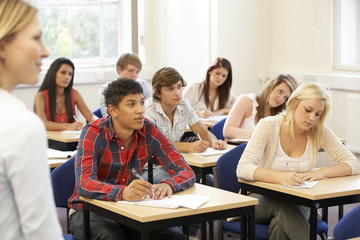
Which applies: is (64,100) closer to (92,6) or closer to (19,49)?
(92,6)

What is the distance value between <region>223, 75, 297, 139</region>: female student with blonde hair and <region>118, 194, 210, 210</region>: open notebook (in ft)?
6.85

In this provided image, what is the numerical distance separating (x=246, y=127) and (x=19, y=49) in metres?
3.96

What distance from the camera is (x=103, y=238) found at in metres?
2.91

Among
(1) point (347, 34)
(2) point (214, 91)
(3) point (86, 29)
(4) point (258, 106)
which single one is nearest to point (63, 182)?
(4) point (258, 106)

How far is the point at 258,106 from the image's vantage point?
16.2 feet

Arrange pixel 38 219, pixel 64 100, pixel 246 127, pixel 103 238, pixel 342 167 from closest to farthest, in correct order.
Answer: pixel 38 219 → pixel 103 238 → pixel 342 167 → pixel 246 127 → pixel 64 100

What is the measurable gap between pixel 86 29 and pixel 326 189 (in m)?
5.07

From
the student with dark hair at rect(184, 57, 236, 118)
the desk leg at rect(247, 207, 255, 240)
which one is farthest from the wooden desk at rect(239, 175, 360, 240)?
the student with dark hair at rect(184, 57, 236, 118)

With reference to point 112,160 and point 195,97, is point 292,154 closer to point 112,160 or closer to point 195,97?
point 112,160

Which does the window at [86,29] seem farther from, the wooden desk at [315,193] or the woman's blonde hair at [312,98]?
the wooden desk at [315,193]

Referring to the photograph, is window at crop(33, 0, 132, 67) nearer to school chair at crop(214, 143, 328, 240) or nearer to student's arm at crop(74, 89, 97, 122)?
student's arm at crop(74, 89, 97, 122)

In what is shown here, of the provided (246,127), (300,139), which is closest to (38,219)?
(300,139)

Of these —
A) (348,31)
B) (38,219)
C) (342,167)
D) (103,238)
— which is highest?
(348,31)

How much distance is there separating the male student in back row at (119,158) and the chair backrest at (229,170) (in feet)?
1.14
